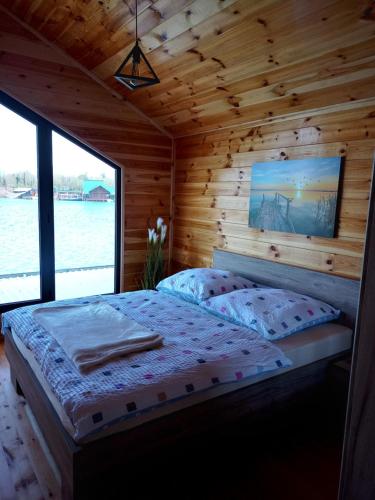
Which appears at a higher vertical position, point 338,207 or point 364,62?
point 364,62

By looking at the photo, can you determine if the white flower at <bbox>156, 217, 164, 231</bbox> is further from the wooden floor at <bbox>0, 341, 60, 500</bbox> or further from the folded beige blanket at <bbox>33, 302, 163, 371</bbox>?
the wooden floor at <bbox>0, 341, 60, 500</bbox>

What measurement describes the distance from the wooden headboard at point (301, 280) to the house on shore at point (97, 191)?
1439 millimetres

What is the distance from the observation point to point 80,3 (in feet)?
8.61

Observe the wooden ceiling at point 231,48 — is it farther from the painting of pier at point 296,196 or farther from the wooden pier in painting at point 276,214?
the wooden pier in painting at point 276,214

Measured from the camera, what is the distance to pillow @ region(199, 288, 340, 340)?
226cm

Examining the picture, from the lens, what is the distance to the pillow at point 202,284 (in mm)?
2848

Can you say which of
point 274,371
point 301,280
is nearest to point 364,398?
point 274,371

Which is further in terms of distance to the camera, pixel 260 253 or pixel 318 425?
pixel 260 253

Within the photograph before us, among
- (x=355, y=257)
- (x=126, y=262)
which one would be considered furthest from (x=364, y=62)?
(x=126, y=262)

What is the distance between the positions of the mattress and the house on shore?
1.92 m

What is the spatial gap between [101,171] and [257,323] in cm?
254

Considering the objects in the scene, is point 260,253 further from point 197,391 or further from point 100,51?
point 100,51

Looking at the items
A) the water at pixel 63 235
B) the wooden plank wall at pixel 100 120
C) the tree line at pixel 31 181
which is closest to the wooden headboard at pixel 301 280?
the wooden plank wall at pixel 100 120

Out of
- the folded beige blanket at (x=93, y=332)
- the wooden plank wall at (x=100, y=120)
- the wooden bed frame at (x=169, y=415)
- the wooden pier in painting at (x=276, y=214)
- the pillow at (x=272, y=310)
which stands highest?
the wooden plank wall at (x=100, y=120)
